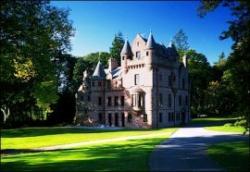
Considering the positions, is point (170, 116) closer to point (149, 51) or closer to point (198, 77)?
point (149, 51)

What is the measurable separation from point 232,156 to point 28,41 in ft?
44.3

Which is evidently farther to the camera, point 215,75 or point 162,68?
point 215,75

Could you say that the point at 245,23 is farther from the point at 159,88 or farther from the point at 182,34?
the point at 182,34

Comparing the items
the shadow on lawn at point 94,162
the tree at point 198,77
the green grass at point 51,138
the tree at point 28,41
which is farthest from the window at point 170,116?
the shadow on lawn at point 94,162

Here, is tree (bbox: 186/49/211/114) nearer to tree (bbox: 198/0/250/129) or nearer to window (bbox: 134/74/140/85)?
window (bbox: 134/74/140/85)

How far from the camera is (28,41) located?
23.3 meters

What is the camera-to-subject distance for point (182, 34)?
89.4 m

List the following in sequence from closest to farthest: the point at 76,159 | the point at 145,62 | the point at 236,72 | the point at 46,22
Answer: the point at 236,72 → the point at 76,159 → the point at 46,22 → the point at 145,62

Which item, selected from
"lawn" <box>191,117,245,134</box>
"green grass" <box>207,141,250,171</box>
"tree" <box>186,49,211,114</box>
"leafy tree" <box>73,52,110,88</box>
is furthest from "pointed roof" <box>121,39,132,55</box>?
"green grass" <box>207,141,250,171</box>

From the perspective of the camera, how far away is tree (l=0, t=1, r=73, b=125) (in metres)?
20.8

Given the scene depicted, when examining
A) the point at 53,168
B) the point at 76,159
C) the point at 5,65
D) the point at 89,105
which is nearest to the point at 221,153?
the point at 76,159

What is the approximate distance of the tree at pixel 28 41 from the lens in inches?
818

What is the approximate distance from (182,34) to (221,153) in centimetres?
6980

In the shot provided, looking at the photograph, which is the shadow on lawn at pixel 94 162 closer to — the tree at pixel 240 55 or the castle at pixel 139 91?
the tree at pixel 240 55
